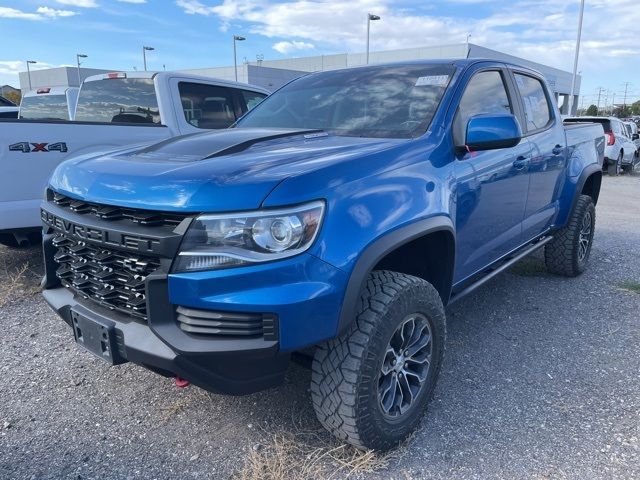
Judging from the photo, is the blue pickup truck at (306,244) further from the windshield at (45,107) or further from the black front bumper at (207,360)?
the windshield at (45,107)

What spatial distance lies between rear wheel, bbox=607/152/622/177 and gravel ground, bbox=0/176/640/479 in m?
14.8

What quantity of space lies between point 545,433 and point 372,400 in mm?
A: 1024

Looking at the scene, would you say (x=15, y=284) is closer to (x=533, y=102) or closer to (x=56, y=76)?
(x=533, y=102)

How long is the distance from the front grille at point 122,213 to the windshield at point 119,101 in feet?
10.7

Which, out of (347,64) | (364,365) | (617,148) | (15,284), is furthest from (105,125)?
(347,64)

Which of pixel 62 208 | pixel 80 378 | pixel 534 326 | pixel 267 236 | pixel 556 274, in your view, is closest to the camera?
pixel 267 236

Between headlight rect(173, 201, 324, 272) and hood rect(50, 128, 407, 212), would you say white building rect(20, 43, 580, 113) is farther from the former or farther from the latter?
headlight rect(173, 201, 324, 272)

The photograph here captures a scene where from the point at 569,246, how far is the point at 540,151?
4.65 feet

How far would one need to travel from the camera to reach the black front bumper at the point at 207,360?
1974mm

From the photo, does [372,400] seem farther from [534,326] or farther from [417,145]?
[534,326]

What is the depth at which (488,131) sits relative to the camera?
2.85 m

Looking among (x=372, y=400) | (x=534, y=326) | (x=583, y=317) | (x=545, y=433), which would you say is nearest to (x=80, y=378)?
(x=372, y=400)

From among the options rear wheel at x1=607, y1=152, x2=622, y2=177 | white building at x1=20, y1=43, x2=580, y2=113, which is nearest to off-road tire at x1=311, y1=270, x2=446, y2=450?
rear wheel at x1=607, y1=152, x2=622, y2=177

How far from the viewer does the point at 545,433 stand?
2.68 metres
